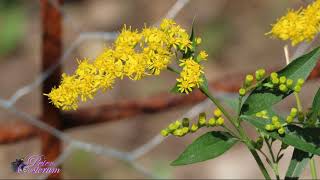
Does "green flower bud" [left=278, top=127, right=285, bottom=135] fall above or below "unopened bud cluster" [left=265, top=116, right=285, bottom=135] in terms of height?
below

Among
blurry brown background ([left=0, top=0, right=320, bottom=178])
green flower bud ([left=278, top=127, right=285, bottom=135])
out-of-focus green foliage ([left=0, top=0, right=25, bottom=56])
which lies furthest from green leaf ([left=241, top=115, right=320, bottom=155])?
out-of-focus green foliage ([left=0, top=0, right=25, bottom=56])

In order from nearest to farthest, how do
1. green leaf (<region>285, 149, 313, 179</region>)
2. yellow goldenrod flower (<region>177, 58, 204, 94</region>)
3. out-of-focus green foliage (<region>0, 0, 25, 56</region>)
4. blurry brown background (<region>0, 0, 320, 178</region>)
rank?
yellow goldenrod flower (<region>177, 58, 204, 94</region>), green leaf (<region>285, 149, 313, 179</region>), blurry brown background (<region>0, 0, 320, 178</region>), out-of-focus green foliage (<region>0, 0, 25, 56</region>)

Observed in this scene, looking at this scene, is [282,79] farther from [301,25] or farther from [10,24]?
[10,24]

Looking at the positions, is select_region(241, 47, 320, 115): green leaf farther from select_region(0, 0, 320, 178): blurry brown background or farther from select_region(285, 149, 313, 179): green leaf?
select_region(0, 0, 320, 178): blurry brown background

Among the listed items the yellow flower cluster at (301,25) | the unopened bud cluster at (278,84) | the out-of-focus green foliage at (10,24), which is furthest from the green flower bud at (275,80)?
the out-of-focus green foliage at (10,24)

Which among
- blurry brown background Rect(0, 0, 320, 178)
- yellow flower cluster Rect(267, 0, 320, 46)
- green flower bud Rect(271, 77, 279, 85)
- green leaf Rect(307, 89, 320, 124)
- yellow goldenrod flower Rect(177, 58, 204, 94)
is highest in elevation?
blurry brown background Rect(0, 0, 320, 178)

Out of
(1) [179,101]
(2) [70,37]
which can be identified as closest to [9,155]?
(2) [70,37]

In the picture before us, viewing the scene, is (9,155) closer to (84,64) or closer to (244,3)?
(244,3)

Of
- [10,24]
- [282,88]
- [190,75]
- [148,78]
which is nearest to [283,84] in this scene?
[282,88]
